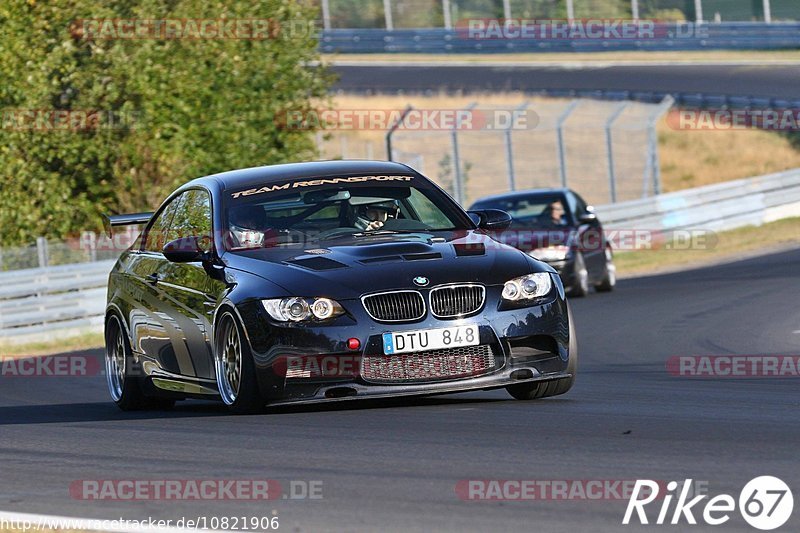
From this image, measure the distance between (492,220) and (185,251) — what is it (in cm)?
194

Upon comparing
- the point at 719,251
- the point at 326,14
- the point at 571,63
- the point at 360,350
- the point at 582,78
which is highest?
the point at 360,350

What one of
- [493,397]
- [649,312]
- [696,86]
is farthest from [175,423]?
[696,86]

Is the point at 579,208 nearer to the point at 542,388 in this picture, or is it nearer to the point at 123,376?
the point at 123,376

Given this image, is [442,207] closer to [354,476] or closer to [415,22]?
[354,476]

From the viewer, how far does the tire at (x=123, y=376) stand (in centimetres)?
1099

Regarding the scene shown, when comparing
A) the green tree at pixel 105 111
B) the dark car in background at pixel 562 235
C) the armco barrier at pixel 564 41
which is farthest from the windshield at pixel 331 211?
the armco barrier at pixel 564 41

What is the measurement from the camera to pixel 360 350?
8.63 meters

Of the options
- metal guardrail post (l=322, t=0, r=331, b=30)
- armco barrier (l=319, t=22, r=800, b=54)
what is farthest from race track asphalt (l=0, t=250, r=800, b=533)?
metal guardrail post (l=322, t=0, r=331, b=30)

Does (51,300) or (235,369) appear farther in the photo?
(51,300)

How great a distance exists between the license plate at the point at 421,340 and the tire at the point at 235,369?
78 centimetres

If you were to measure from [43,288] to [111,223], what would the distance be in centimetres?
1062

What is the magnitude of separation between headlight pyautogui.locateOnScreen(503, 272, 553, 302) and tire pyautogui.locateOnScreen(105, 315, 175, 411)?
10.2 ft

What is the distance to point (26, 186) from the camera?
25.3m

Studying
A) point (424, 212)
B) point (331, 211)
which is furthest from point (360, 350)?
point (424, 212)
